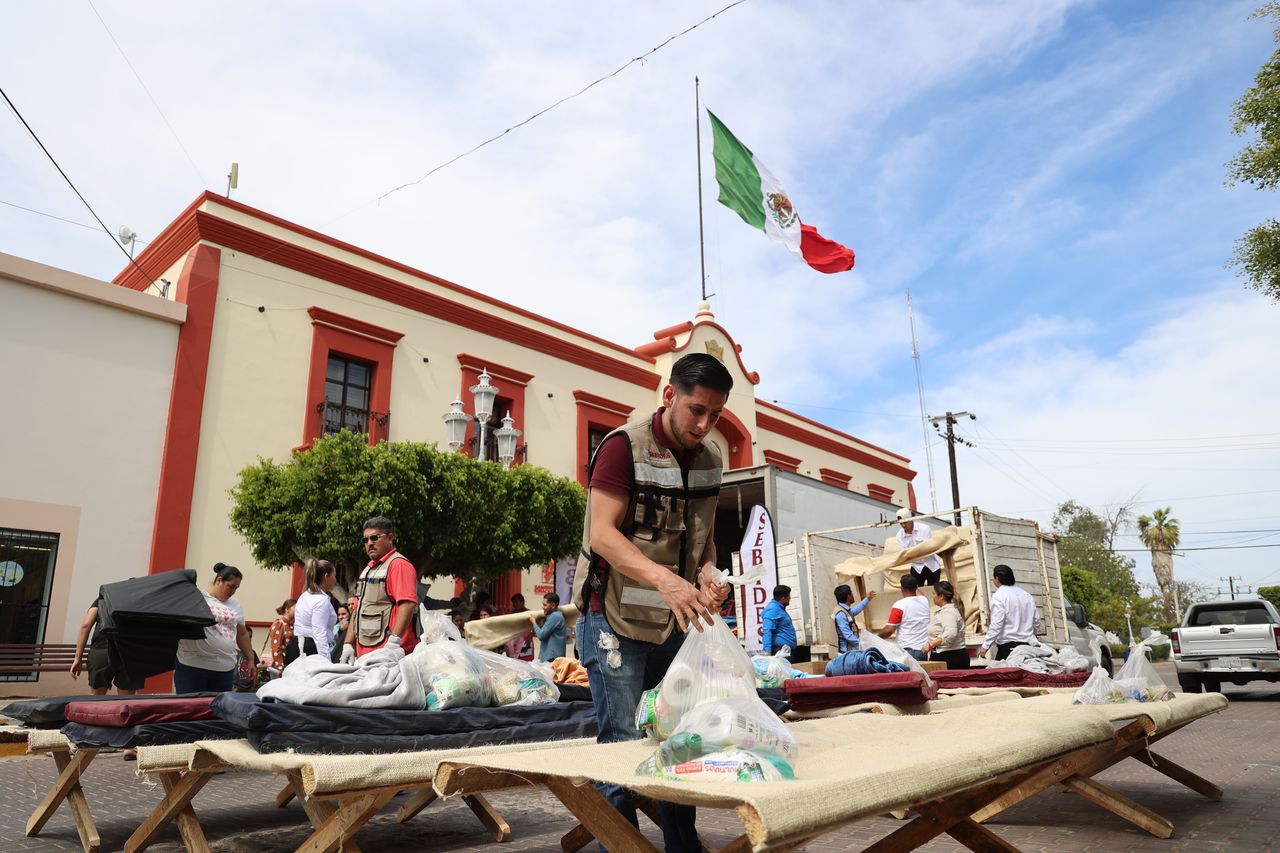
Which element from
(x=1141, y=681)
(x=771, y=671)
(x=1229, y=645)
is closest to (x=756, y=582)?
(x=1229, y=645)

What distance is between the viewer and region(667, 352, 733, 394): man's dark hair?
2.93 metres

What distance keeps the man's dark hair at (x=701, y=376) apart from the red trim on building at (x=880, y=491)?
29.1 metres

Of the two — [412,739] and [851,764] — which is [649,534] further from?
[412,739]

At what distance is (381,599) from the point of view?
17.8ft

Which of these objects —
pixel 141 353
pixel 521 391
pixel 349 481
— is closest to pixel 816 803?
pixel 349 481

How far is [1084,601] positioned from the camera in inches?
1506

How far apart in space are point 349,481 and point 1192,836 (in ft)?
38.7

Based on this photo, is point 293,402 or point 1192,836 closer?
point 1192,836

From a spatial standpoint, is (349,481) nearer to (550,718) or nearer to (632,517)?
(550,718)

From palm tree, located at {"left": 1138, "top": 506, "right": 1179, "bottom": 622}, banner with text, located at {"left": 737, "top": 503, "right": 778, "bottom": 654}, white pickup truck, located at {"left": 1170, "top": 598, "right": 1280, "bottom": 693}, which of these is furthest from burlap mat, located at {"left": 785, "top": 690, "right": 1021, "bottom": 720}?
palm tree, located at {"left": 1138, "top": 506, "right": 1179, "bottom": 622}

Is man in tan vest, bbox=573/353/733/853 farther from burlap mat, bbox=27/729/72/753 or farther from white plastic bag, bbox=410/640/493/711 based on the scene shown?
burlap mat, bbox=27/729/72/753

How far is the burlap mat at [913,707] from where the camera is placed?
18.4 feet

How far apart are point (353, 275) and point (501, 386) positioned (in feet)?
13.2

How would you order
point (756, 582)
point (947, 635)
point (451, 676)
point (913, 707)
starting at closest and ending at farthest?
1. point (451, 676)
2. point (913, 707)
3. point (947, 635)
4. point (756, 582)
